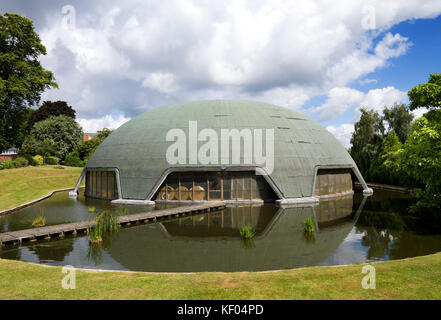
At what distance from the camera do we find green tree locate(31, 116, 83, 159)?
65.3 meters

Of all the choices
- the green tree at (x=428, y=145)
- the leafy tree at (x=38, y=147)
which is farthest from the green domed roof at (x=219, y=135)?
the leafy tree at (x=38, y=147)

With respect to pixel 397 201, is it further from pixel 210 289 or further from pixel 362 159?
pixel 210 289

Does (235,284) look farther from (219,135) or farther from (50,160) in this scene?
(50,160)

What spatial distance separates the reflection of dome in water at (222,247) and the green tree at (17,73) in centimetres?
3424

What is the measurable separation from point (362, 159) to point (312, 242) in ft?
128

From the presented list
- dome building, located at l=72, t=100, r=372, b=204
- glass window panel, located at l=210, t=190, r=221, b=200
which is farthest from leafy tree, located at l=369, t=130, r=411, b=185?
glass window panel, located at l=210, t=190, r=221, b=200

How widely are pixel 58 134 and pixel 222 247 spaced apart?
215ft

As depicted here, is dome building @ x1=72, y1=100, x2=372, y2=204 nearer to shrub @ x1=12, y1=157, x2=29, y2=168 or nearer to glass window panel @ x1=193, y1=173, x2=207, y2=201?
glass window panel @ x1=193, y1=173, x2=207, y2=201

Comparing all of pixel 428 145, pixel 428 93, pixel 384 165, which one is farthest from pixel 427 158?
pixel 384 165

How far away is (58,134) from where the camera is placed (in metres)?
66.6

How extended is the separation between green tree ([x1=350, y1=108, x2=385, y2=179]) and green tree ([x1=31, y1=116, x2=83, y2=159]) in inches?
2440

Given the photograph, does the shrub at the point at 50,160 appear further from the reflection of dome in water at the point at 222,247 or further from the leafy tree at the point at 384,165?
the leafy tree at the point at 384,165

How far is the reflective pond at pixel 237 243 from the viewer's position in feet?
39.9

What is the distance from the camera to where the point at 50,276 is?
950cm
